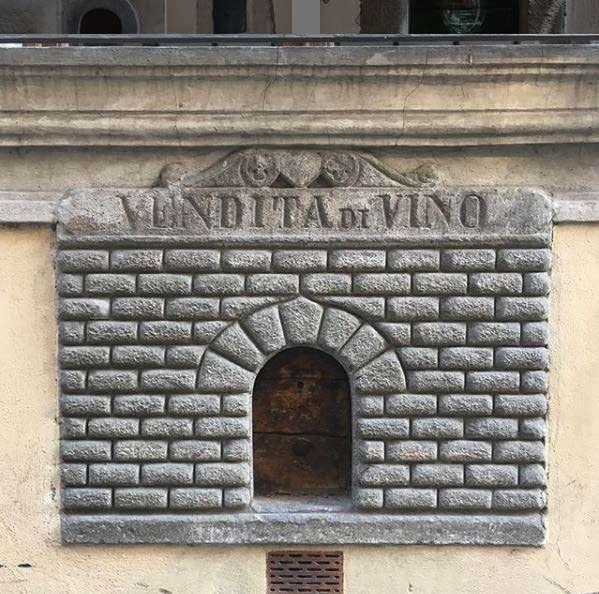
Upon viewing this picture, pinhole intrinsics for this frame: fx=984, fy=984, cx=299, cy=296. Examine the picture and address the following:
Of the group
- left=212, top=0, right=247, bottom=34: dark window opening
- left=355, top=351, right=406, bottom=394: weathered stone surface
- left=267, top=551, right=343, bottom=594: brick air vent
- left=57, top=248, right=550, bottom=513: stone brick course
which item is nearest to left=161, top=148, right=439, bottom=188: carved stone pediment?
left=57, top=248, right=550, bottom=513: stone brick course

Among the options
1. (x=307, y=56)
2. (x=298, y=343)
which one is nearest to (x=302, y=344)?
(x=298, y=343)

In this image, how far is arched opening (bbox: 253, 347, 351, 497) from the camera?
589 centimetres

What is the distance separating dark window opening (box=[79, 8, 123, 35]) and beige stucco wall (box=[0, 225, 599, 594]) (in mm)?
2257

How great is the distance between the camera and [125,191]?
5.62 m

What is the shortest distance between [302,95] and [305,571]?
2772mm

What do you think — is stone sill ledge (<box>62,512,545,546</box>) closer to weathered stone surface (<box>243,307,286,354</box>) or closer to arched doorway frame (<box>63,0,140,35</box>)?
weathered stone surface (<box>243,307,286,354</box>)

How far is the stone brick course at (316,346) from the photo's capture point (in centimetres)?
560

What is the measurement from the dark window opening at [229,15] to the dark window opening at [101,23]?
0.71 m

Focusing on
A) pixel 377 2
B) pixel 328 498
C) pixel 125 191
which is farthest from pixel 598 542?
pixel 377 2

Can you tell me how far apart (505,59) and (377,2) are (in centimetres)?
221

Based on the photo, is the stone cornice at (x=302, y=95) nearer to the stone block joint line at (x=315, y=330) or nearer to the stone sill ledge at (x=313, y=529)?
the stone block joint line at (x=315, y=330)

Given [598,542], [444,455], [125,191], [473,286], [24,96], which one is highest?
[24,96]

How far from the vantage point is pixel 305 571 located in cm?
584

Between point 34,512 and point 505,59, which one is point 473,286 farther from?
point 34,512
